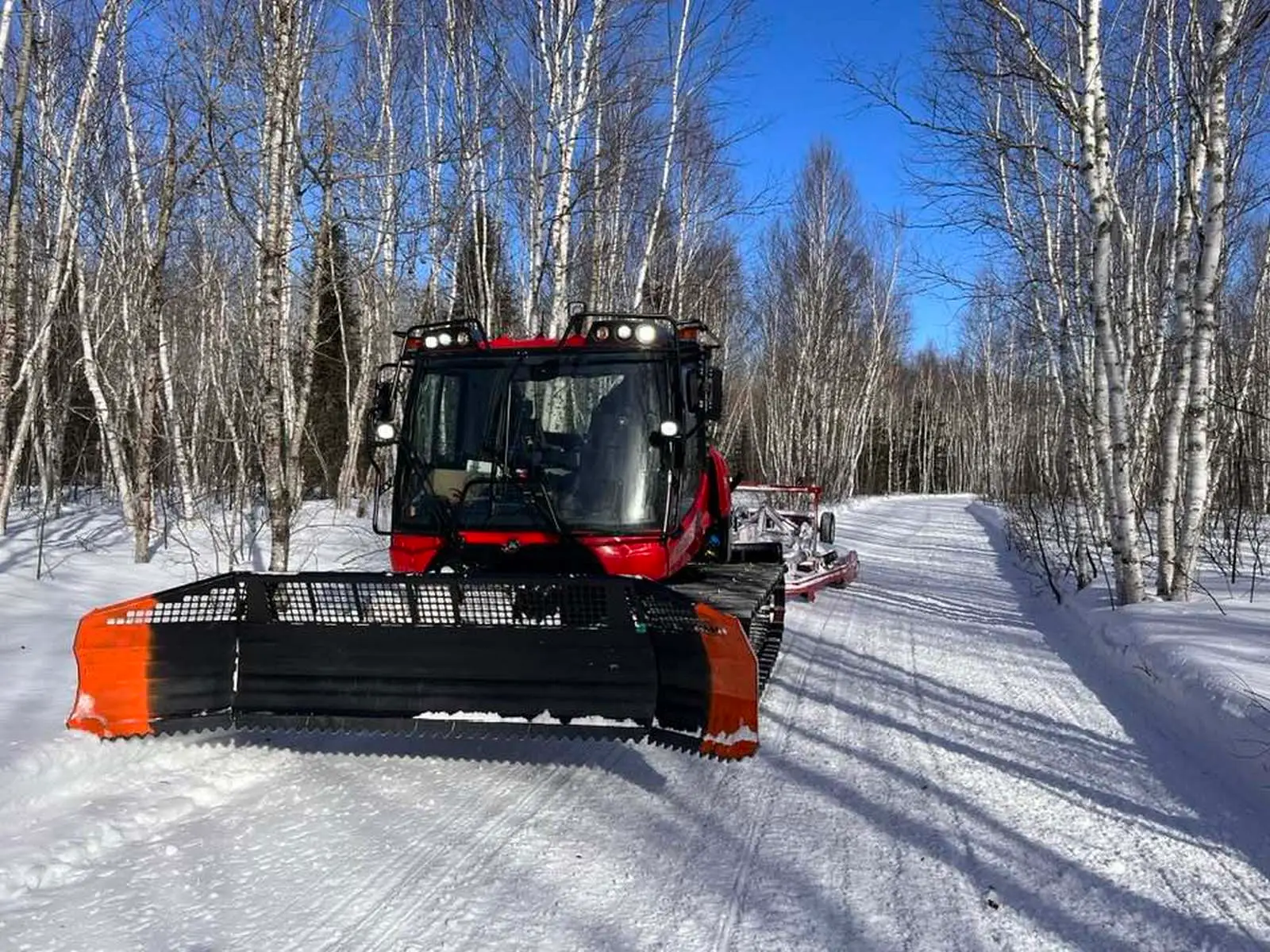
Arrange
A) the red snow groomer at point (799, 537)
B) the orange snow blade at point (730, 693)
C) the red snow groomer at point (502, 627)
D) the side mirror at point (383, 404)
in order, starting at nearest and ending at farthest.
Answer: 1. the orange snow blade at point (730, 693)
2. the red snow groomer at point (502, 627)
3. the side mirror at point (383, 404)
4. the red snow groomer at point (799, 537)

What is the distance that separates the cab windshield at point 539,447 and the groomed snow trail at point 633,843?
4.27 feet

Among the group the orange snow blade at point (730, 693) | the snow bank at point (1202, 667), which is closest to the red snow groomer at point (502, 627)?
the orange snow blade at point (730, 693)

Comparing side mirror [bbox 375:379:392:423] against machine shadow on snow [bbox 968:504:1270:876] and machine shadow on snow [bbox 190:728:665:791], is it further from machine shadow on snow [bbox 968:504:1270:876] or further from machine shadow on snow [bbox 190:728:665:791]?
machine shadow on snow [bbox 968:504:1270:876]

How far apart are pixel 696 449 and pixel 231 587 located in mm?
2847

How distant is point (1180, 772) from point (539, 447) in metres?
3.89

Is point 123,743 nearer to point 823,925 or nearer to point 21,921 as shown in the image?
point 21,921

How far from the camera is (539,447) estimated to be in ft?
16.4

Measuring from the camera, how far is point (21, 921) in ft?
9.18

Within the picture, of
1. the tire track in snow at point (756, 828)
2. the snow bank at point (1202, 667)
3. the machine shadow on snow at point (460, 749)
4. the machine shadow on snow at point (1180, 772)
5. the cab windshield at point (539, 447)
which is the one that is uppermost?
the cab windshield at point (539, 447)

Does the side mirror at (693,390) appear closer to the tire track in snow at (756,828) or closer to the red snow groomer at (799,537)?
the tire track in snow at (756,828)

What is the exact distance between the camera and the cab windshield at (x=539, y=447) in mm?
4918

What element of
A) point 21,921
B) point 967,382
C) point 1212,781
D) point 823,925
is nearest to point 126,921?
point 21,921

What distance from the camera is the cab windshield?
4.92 metres

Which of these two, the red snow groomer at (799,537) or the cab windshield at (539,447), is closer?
the cab windshield at (539,447)
